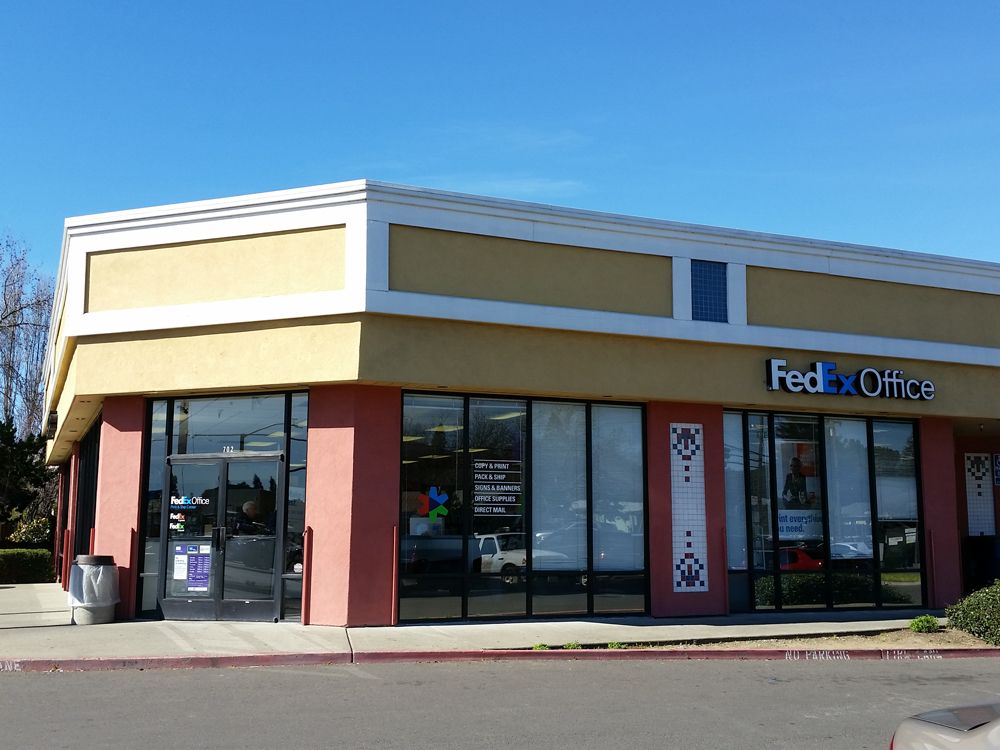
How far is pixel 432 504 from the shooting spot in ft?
48.6

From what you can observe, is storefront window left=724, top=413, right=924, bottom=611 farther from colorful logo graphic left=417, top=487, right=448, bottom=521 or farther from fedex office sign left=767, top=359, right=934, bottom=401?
colorful logo graphic left=417, top=487, right=448, bottom=521

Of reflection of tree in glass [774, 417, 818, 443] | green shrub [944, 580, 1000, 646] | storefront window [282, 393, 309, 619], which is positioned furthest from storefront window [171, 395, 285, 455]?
green shrub [944, 580, 1000, 646]

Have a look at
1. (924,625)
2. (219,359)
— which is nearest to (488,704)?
(219,359)

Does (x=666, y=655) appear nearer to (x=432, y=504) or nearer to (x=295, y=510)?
(x=432, y=504)

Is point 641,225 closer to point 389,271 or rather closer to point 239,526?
point 389,271

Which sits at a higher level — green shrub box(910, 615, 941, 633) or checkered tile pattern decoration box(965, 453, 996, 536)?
checkered tile pattern decoration box(965, 453, 996, 536)

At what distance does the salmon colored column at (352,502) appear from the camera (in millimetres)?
14055

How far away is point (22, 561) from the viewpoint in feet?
77.4

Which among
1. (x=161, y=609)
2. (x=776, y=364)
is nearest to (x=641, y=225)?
(x=776, y=364)

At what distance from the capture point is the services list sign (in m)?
15.1

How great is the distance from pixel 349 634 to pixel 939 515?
1166 centimetres

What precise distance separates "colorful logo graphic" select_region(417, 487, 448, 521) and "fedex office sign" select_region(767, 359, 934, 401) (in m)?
6.25

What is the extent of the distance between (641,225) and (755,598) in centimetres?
696

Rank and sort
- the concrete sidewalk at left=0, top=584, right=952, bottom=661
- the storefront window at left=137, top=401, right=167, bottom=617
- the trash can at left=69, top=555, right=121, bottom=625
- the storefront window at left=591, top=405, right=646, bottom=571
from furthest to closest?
the storefront window at left=591, top=405, right=646, bottom=571
the storefront window at left=137, top=401, right=167, bottom=617
the trash can at left=69, top=555, right=121, bottom=625
the concrete sidewalk at left=0, top=584, right=952, bottom=661
